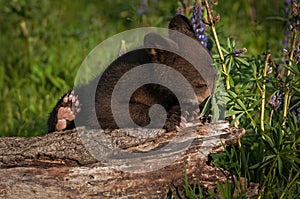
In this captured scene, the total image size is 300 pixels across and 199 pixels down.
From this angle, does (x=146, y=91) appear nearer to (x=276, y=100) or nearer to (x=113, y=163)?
(x=113, y=163)

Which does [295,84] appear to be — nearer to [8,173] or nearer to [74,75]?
[8,173]

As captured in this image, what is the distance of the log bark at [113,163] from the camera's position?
3.47 metres

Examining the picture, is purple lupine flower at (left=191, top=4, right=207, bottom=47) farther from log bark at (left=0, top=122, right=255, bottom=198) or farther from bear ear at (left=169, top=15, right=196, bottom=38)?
log bark at (left=0, top=122, right=255, bottom=198)

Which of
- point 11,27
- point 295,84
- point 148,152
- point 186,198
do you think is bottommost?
point 186,198

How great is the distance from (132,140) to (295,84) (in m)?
1.04

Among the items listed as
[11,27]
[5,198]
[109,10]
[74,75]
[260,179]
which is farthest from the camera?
[109,10]

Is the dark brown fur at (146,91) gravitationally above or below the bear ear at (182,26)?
below

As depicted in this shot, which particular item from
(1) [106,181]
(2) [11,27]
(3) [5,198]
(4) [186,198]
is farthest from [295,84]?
(2) [11,27]

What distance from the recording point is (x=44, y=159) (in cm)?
365

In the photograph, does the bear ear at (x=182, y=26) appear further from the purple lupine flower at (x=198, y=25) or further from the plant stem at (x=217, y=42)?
the plant stem at (x=217, y=42)

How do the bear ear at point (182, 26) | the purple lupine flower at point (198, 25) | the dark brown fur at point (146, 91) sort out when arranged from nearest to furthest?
the dark brown fur at point (146, 91)
the bear ear at point (182, 26)
the purple lupine flower at point (198, 25)

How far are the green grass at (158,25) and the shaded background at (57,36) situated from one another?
0.01m

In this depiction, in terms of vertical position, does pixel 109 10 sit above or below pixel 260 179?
above

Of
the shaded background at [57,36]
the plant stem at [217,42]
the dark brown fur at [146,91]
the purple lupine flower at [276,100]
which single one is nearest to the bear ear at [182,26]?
the dark brown fur at [146,91]
